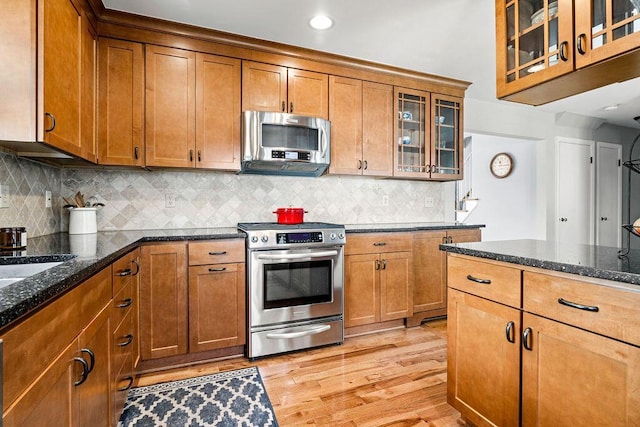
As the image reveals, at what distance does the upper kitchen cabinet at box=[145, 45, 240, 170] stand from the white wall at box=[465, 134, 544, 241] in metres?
3.82

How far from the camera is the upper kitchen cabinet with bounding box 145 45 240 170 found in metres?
2.50

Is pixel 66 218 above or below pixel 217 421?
above

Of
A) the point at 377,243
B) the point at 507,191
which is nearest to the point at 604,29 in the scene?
the point at 377,243

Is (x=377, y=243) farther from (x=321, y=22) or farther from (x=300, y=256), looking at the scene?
(x=321, y=22)

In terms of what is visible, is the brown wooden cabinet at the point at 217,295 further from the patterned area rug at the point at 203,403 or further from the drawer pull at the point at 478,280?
the drawer pull at the point at 478,280

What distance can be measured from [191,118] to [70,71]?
0.87 m

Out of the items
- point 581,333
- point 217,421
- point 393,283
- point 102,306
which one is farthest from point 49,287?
point 393,283

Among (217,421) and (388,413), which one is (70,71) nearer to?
(217,421)

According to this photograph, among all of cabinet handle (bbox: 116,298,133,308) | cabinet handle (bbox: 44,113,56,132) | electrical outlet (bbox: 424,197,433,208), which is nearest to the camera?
cabinet handle (bbox: 44,113,56,132)

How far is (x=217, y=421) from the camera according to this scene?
1744 millimetres

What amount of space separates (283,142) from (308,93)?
55cm

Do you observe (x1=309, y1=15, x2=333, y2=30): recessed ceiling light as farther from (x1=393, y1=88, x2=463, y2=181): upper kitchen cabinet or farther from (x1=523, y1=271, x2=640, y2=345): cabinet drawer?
(x1=523, y1=271, x2=640, y2=345): cabinet drawer

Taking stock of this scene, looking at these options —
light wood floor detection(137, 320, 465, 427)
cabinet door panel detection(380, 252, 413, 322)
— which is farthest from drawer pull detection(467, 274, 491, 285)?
cabinet door panel detection(380, 252, 413, 322)

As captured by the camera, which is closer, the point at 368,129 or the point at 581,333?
the point at 581,333
